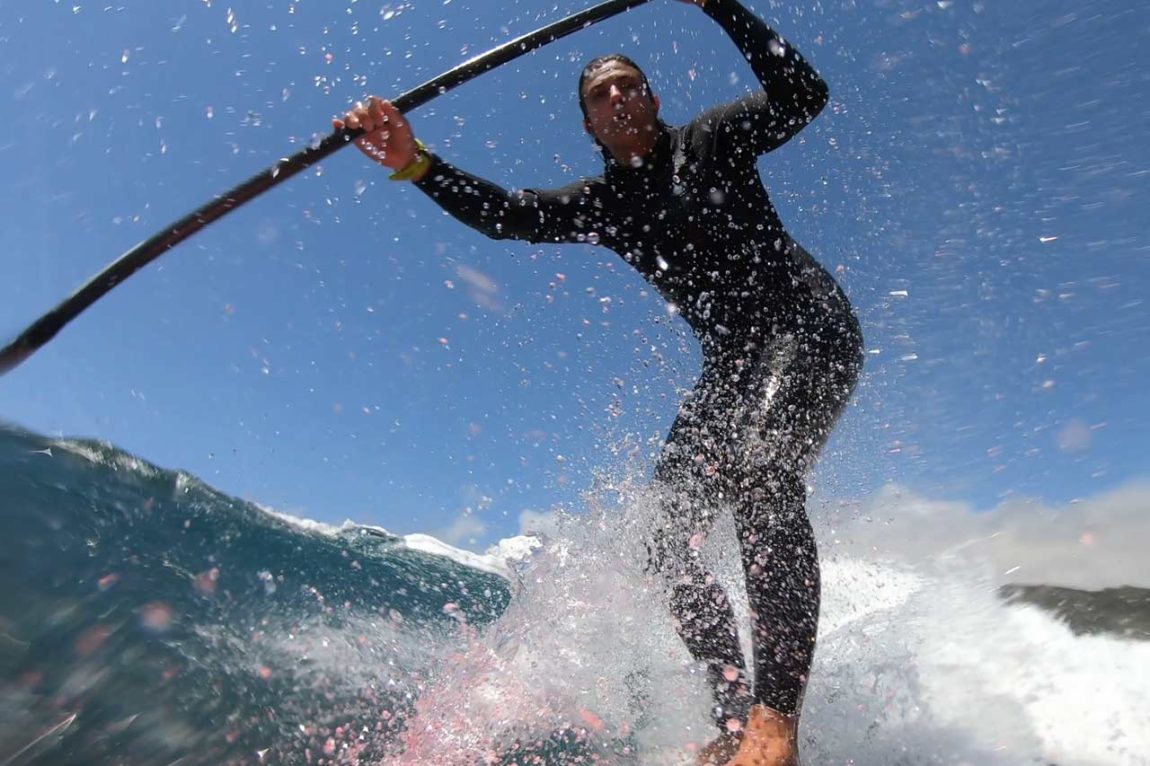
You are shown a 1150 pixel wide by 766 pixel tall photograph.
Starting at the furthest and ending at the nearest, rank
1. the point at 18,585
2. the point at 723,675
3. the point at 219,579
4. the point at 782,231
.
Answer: the point at 219,579
the point at 18,585
the point at 782,231
the point at 723,675

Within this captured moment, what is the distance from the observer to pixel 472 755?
4.69 feet

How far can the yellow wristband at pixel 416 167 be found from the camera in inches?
70.1

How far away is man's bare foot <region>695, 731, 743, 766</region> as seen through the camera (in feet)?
4.65

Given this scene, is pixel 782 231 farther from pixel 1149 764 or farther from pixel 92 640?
pixel 92 640

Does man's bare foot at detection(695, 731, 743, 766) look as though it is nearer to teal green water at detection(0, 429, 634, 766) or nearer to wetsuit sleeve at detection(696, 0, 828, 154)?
teal green water at detection(0, 429, 634, 766)

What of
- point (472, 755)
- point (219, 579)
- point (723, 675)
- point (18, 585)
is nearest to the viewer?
point (472, 755)

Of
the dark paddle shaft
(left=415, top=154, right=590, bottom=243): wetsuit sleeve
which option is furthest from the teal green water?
(left=415, top=154, right=590, bottom=243): wetsuit sleeve

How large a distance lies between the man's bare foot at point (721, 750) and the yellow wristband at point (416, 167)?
1.57 m

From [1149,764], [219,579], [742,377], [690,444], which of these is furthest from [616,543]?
[219,579]

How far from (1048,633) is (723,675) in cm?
158

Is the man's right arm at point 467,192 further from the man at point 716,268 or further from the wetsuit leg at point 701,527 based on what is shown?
the wetsuit leg at point 701,527

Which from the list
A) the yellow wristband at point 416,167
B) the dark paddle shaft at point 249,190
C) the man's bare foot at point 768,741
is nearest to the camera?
the man's bare foot at point 768,741

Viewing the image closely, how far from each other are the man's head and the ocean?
1.08 metres

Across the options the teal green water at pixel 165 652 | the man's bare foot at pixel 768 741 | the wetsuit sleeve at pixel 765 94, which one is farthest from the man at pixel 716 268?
the teal green water at pixel 165 652
